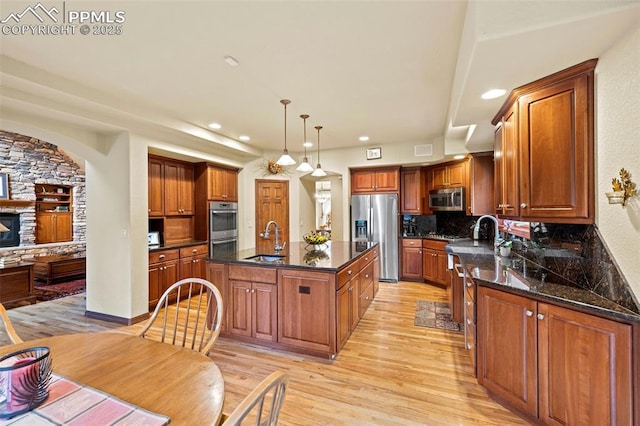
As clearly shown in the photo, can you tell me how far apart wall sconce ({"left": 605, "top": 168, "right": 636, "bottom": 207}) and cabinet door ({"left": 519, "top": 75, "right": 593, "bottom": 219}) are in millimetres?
318

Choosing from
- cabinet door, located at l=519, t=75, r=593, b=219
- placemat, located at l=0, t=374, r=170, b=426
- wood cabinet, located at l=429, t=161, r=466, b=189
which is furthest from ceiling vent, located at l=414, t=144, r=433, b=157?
placemat, located at l=0, t=374, r=170, b=426

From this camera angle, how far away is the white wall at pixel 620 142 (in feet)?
4.71

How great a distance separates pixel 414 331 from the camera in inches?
129

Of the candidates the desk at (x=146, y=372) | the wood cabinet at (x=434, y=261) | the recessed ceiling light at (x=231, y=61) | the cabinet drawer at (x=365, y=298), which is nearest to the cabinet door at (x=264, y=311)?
the cabinet drawer at (x=365, y=298)

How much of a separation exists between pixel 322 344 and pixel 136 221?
2.87 meters

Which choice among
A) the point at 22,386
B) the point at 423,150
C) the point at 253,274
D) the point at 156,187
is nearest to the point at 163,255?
the point at 156,187

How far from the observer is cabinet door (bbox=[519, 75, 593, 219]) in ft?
5.92

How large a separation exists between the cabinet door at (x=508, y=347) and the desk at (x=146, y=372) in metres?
1.82

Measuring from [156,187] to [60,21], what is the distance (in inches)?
113

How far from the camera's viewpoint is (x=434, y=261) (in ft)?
16.8

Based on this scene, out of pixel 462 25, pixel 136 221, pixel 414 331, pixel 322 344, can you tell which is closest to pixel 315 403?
pixel 322 344

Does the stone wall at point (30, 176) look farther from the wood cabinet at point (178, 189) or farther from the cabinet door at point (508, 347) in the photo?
the cabinet door at point (508, 347)

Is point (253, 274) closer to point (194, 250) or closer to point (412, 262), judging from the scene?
point (194, 250)

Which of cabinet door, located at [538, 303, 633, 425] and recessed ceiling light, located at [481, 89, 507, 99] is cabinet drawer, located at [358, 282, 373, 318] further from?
recessed ceiling light, located at [481, 89, 507, 99]
